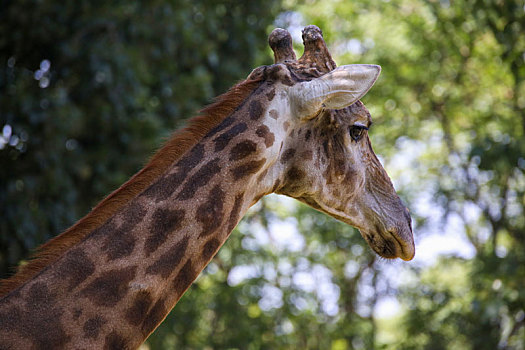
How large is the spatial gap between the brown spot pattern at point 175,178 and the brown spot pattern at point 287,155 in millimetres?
406

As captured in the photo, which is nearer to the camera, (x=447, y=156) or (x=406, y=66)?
(x=406, y=66)

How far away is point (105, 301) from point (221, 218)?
58 cm

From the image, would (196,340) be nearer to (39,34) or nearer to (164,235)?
(39,34)

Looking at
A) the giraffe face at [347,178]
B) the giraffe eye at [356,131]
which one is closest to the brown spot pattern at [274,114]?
the giraffe face at [347,178]

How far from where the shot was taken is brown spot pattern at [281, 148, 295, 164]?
3104 mm

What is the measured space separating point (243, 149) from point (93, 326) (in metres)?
0.94

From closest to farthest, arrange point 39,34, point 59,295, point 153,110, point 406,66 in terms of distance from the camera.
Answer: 1. point 59,295
2. point 39,34
3. point 153,110
4. point 406,66

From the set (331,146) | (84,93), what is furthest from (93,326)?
(84,93)

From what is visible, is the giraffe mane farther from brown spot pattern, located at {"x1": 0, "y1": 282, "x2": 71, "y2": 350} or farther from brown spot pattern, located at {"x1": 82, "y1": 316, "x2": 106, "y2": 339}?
brown spot pattern, located at {"x1": 82, "y1": 316, "x2": 106, "y2": 339}

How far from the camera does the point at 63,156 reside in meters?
8.27

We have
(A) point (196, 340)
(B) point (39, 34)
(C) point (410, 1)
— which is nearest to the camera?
(B) point (39, 34)

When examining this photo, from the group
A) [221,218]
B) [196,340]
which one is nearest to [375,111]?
[196,340]

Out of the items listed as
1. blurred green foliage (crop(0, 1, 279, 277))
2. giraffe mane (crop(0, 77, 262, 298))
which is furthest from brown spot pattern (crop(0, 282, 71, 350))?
blurred green foliage (crop(0, 1, 279, 277))

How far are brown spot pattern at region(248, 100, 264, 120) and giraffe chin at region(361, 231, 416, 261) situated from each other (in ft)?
3.13
